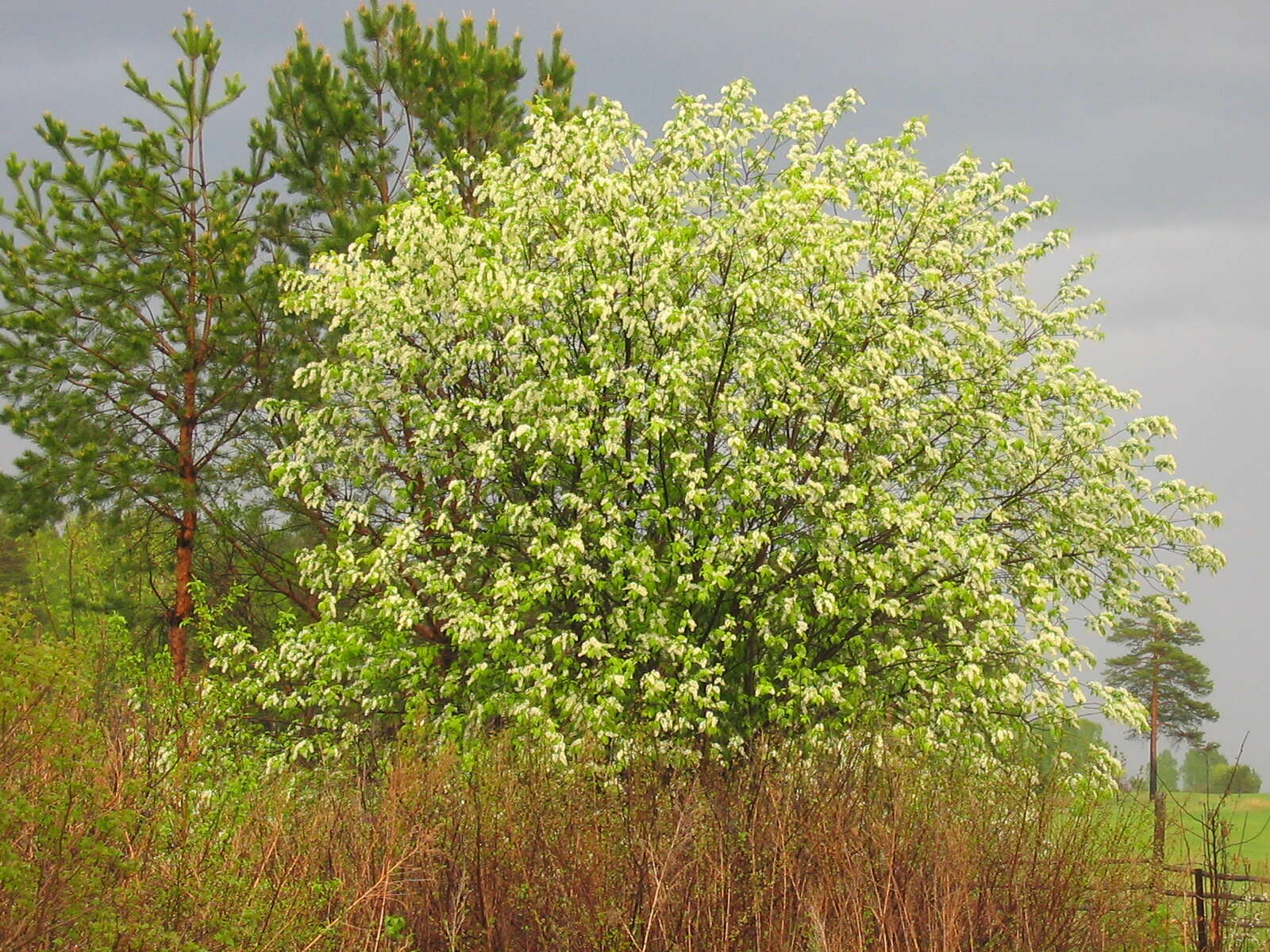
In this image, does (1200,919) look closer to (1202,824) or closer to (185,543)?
(1202,824)

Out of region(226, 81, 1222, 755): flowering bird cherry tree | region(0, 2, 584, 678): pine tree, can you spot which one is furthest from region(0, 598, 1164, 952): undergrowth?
region(0, 2, 584, 678): pine tree

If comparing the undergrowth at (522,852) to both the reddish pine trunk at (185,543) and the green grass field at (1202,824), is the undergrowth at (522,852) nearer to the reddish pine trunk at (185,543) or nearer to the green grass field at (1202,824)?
the green grass field at (1202,824)

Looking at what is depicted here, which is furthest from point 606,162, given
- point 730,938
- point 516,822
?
point 730,938

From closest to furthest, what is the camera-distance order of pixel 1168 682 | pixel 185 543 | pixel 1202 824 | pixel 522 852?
pixel 1202 824 < pixel 522 852 < pixel 185 543 < pixel 1168 682

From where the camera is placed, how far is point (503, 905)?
876cm

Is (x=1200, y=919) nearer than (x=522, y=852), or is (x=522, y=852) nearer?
(x=522, y=852)

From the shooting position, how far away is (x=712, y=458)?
14.8 metres

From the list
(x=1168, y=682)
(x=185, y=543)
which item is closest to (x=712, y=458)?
(x=185, y=543)

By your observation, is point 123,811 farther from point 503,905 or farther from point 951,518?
point 951,518

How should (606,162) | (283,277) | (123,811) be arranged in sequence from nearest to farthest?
(123,811) → (606,162) → (283,277)

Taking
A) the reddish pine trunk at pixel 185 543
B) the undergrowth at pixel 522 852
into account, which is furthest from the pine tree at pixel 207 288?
the undergrowth at pixel 522 852

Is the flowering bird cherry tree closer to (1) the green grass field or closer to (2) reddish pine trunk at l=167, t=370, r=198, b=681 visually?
(1) the green grass field

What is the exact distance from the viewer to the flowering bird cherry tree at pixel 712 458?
13.5m

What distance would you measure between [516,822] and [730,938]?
1.87 metres
